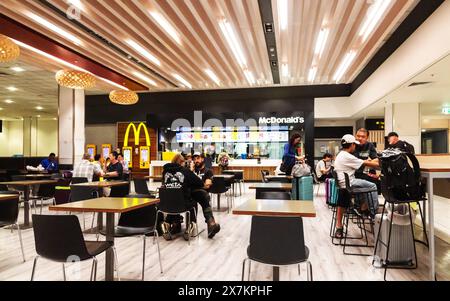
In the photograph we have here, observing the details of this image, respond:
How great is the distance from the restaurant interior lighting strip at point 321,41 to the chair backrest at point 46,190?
272 inches

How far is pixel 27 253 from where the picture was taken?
4527 millimetres

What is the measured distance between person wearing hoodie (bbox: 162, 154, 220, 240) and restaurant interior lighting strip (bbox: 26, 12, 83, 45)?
4.28 metres

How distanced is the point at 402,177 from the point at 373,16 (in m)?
4.81

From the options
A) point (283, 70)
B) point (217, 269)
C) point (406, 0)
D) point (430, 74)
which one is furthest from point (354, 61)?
point (217, 269)

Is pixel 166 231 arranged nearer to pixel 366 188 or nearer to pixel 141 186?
pixel 141 186

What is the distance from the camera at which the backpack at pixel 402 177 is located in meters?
3.18

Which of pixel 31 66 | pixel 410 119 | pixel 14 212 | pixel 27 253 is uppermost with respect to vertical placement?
pixel 31 66

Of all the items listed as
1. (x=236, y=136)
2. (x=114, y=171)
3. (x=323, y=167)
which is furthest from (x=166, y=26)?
(x=236, y=136)

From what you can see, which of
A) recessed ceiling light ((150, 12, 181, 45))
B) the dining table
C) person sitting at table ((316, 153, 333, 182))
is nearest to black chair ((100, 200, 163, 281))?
the dining table

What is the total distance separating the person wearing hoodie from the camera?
491cm

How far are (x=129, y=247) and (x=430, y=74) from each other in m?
6.75

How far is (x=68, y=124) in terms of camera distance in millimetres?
10875

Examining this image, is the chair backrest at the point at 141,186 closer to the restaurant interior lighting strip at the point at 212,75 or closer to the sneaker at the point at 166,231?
the sneaker at the point at 166,231
